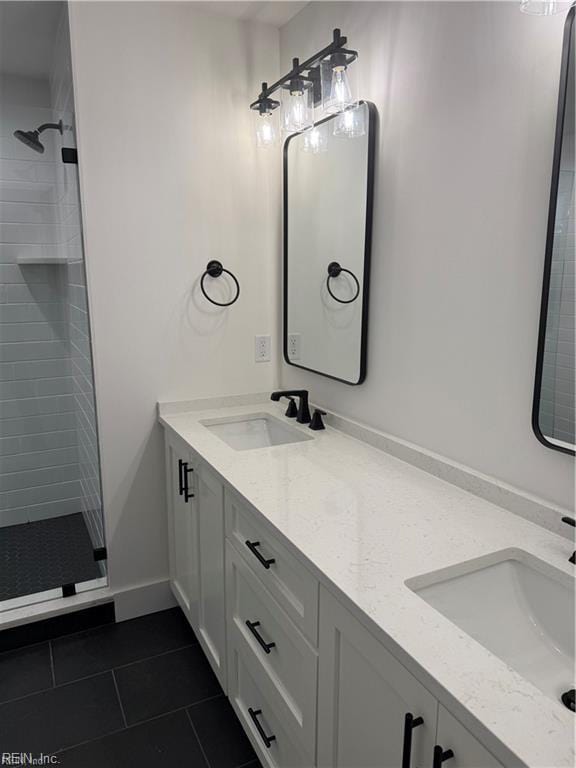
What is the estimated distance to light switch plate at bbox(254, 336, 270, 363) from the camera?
2486 millimetres

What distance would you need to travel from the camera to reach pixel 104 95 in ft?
6.67

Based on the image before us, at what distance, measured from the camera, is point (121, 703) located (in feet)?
6.28

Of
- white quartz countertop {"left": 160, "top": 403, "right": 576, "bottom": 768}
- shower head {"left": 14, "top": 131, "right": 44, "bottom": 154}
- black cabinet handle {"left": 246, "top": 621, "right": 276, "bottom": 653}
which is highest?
shower head {"left": 14, "top": 131, "right": 44, "bottom": 154}

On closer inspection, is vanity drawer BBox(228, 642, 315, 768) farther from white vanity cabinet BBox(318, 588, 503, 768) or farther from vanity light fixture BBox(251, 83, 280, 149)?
vanity light fixture BBox(251, 83, 280, 149)

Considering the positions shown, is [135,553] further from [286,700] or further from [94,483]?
[286,700]

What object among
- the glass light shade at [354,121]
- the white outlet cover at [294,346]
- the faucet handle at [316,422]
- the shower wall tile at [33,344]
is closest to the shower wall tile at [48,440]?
the shower wall tile at [33,344]

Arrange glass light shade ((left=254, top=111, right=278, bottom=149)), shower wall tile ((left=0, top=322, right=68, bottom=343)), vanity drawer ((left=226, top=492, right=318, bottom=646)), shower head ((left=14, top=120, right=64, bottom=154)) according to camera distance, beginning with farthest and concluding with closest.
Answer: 1. shower wall tile ((left=0, top=322, right=68, bottom=343))
2. shower head ((left=14, top=120, right=64, bottom=154))
3. glass light shade ((left=254, top=111, right=278, bottom=149))
4. vanity drawer ((left=226, top=492, right=318, bottom=646))

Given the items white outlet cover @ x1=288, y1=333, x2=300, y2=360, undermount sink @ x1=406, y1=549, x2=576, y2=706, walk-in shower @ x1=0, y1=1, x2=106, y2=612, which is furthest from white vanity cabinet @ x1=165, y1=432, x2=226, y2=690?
undermount sink @ x1=406, y1=549, x2=576, y2=706

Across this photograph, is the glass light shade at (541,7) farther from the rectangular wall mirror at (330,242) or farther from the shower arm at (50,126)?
the shower arm at (50,126)

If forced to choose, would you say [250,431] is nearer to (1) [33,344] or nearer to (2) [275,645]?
(2) [275,645]

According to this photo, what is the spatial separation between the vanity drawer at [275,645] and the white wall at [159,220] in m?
0.83

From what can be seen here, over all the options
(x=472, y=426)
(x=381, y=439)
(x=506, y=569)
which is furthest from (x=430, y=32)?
(x=506, y=569)

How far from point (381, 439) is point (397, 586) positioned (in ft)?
2.77

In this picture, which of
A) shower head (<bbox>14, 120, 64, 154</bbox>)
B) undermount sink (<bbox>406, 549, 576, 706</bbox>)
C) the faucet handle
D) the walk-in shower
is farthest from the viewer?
shower head (<bbox>14, 120, 64, 154</bbox>)
